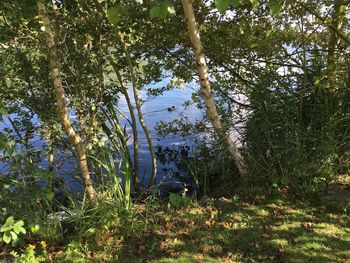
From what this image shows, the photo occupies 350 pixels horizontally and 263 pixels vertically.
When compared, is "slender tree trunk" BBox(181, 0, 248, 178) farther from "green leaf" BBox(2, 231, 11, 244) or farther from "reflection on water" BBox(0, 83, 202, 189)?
"green leaf" BBox(2, 231, 11, 244)

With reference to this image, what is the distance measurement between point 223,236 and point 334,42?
3512mm

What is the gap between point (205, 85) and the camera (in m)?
5.14

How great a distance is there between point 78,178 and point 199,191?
2311mm

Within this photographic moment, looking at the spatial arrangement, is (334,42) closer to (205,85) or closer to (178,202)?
(205,85)

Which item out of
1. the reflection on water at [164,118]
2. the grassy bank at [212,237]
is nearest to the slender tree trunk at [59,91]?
the grassy bank at [212,237]

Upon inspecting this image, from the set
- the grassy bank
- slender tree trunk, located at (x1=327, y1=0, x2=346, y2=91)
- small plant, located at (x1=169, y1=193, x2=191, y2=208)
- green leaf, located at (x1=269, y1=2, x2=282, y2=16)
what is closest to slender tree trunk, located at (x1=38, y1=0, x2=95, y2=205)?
the grassy bank

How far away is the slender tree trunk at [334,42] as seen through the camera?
5188mm

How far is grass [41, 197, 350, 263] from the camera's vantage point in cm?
390

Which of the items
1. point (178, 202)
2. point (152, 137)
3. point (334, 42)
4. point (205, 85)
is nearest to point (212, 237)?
point (178, 202)

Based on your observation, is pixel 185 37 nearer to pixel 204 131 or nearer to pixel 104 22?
pixel 104 22

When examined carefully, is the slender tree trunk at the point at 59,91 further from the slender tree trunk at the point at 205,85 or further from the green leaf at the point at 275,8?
the green leaf at the point at 275,8

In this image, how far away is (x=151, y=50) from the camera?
21.1 feet

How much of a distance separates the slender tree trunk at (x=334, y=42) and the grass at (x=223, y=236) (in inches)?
73.8

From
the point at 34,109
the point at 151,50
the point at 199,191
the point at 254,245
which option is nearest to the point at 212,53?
the point at 151,50
